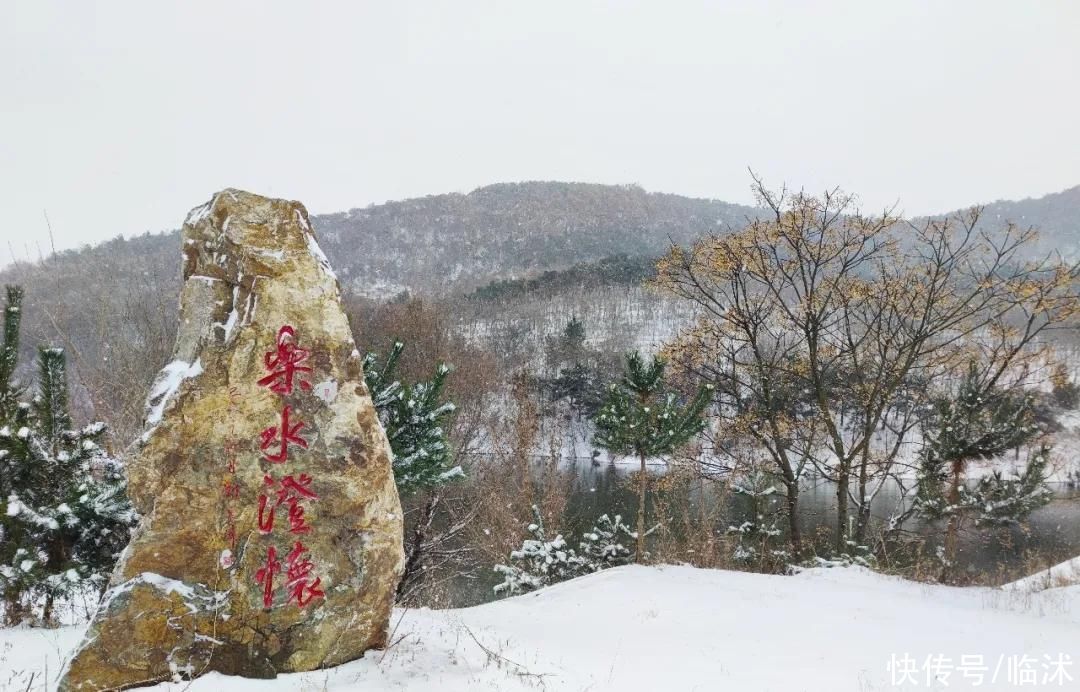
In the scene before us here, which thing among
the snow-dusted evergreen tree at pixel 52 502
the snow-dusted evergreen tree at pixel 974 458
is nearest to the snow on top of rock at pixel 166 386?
the snow-dusted evergreen tree at pixel 52 502

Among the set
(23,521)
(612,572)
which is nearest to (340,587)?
(23,521)

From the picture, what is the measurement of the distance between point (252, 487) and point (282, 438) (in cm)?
33

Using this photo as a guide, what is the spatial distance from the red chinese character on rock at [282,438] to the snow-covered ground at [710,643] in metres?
1.26

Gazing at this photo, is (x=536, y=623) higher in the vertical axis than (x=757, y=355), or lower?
lower

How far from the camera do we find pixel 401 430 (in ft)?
26.1

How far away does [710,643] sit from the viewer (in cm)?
530

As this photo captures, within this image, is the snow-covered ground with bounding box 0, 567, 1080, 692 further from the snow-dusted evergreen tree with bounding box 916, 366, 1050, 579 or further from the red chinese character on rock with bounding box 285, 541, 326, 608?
the snow-dusted evergreen tree with bounding box 916, 366, 1050, 579

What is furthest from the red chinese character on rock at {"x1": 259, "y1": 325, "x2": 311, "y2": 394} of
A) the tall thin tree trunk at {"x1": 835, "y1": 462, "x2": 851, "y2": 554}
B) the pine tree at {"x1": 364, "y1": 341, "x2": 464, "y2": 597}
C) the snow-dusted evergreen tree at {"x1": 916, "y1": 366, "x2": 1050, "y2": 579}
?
the snow-dusted evergreen tree at {"x1": 916, "y1": 366, "x2": 1050, "y2": 579}

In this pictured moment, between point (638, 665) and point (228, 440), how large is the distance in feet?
11.2

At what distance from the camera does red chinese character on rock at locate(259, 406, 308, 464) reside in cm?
372

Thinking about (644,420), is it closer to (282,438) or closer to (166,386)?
(282,438)

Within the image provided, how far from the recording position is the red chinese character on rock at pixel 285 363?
379 centimetres

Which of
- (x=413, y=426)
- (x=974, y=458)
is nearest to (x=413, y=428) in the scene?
(x=413, y=426)

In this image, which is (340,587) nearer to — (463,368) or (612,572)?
(612,572)
